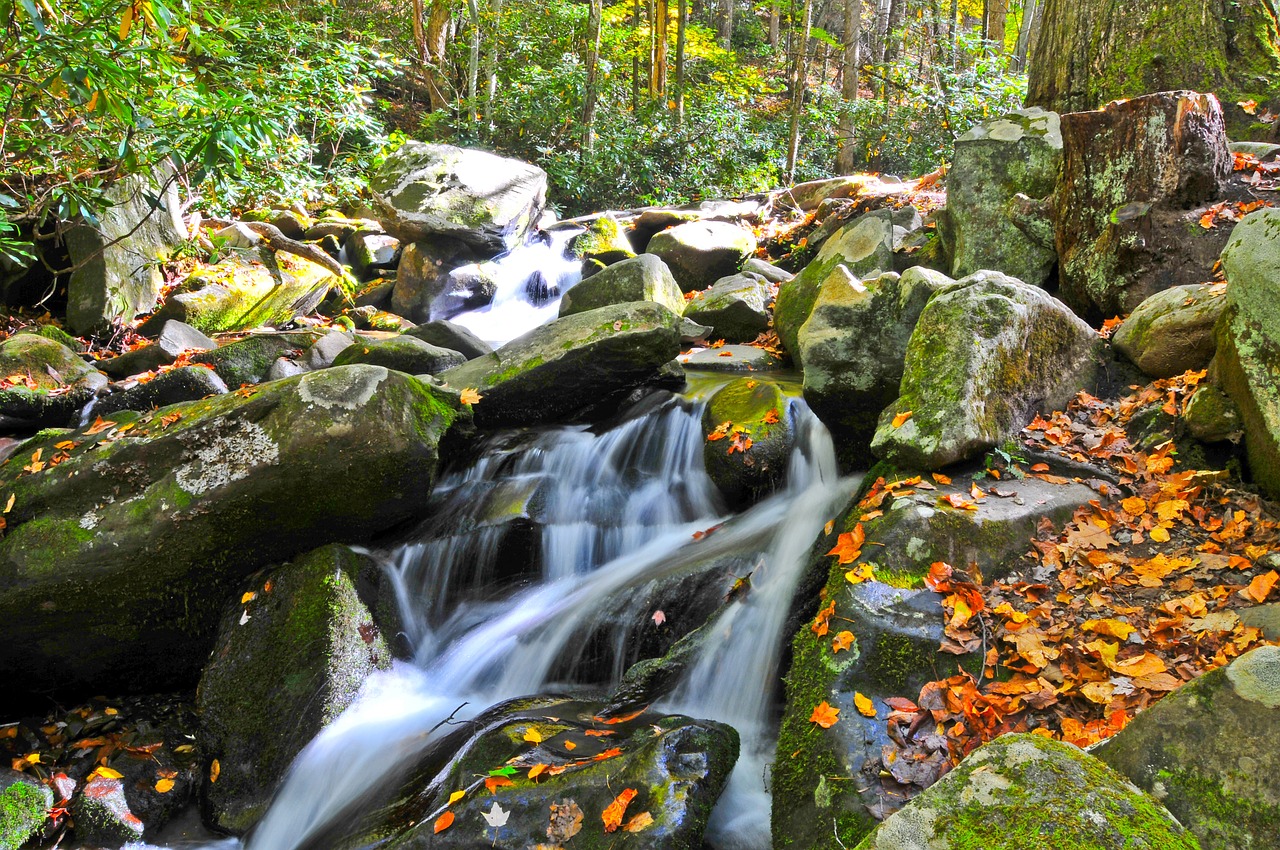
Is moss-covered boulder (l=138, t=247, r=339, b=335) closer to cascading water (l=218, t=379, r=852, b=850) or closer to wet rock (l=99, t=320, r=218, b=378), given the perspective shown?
wet rock (l=99, t=320, r=218, b=378)

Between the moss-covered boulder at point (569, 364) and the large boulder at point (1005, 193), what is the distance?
2.92 metres

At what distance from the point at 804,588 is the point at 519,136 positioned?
15.0 metres

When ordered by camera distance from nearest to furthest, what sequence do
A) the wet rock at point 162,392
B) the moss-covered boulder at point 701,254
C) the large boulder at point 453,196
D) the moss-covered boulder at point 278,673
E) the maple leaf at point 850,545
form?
the maple leaf at point 850,545, the moss-covered boulder at point 278,673, the wet rock at point 162,392, the moss-covered boulder at point 701,254, the large boulder at point 453,196

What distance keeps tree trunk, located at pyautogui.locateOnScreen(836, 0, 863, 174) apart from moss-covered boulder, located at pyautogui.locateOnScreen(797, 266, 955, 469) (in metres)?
12.6

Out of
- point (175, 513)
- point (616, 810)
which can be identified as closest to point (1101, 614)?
point (616, 810)

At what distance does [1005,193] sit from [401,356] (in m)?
6.33

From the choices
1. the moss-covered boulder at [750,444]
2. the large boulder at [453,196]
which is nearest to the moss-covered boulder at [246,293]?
the large boulder at [453,196]

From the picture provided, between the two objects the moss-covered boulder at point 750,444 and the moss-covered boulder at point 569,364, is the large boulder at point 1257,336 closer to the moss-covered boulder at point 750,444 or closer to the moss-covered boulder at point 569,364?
the moss-covered boulder at point 750,444

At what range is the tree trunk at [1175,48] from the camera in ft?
22.4

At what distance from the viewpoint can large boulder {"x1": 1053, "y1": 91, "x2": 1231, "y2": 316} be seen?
5387 mm

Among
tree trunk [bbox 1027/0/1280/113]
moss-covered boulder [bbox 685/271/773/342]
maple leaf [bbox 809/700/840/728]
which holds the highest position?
tree trunk [bbox 1027/0/1280/113]

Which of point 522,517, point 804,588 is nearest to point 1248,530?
point 804,588

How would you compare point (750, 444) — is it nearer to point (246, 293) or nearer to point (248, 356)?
point (248, 356)

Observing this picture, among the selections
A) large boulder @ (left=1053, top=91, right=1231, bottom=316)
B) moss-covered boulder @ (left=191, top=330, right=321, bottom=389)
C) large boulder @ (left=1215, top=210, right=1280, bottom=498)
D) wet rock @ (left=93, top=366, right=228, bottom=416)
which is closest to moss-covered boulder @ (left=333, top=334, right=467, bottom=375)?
moss-covered boulder @ (left=191, top=330, right=321, bottom=389)
